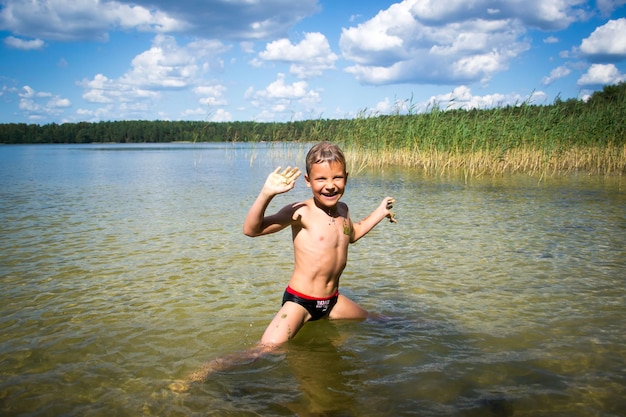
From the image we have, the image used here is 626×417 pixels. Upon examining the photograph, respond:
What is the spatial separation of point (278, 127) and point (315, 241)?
20770mm

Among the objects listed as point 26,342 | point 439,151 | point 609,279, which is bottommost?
point 26,342

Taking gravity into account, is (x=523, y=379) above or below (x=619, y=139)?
below

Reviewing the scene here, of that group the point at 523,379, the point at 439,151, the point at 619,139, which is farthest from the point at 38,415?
the point at 619,139

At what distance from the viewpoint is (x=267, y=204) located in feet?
10.3

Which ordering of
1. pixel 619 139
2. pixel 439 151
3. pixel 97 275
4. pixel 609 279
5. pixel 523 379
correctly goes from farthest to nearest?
1. pixel 439 151
2. pixel 619 139
3. pixel 97 275
4. pixel 609 279
5. pixel 523 379

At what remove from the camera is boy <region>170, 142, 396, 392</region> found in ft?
11.1

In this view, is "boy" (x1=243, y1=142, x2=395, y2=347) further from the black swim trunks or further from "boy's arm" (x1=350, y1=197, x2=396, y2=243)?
"boy's arm" (x1=350, y1=197, x2=396, y2=243)

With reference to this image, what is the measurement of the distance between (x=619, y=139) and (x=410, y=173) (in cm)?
759

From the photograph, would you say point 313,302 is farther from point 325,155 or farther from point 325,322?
point 325,155

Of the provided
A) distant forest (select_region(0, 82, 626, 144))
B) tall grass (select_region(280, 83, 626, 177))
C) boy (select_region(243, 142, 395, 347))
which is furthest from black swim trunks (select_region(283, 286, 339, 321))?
tall grass (select_region(280, 83, 626, 177))

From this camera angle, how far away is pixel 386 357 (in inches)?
124

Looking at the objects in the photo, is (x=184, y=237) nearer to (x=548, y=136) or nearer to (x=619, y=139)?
(x=548, y=136)

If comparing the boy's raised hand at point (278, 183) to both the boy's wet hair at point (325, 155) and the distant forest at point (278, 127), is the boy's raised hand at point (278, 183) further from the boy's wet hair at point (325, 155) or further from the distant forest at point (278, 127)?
the distant forest at point (278, 127)

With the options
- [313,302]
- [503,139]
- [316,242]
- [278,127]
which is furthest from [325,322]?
[278,127]
